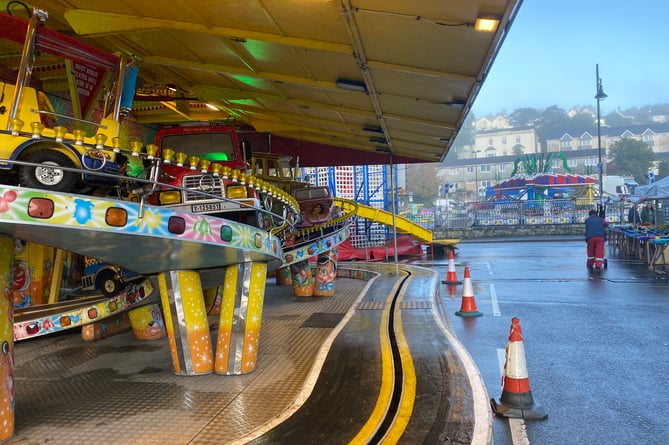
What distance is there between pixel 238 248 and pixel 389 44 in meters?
2.85

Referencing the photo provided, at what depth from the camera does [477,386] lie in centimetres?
480

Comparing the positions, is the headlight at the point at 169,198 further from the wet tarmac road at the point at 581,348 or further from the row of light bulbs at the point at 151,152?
the wet tarmac road at the point at 581,348

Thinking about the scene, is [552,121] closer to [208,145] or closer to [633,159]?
[633,159]

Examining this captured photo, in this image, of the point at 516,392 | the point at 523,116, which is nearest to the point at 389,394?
the point at 516,392

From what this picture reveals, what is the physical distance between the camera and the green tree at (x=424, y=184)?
318ft

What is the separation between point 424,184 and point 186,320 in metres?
96.7

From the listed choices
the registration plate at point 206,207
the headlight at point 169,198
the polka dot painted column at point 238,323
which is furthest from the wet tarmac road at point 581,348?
the headlight at point 169,198

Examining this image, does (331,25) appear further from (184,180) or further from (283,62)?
(184,180)

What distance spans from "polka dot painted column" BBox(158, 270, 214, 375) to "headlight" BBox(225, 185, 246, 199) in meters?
1.28

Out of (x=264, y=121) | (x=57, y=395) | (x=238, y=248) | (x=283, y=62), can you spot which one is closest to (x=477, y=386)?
(x=238, y=248)

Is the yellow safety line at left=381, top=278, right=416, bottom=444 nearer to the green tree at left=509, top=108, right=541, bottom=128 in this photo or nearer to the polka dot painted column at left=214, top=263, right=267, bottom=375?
the polka dot painted column at left=214, top=263, right=267, bottom=375

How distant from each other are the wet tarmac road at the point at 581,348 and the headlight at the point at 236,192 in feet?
12.0

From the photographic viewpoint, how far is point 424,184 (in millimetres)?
99938

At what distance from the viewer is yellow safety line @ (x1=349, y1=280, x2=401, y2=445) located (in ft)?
12.8
